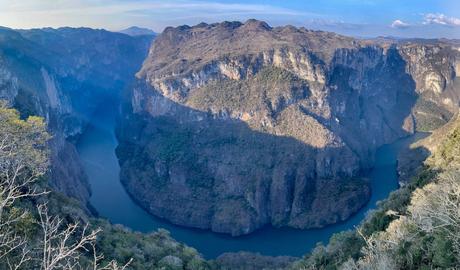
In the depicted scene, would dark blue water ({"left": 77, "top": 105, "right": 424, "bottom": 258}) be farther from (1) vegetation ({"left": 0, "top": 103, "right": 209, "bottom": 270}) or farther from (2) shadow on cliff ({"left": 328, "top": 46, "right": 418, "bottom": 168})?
(1) vegetation ({"left": 0, "top": 103, "right": 209, "bottom": 270})

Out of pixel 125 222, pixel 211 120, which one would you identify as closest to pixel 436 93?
pixel 211 120

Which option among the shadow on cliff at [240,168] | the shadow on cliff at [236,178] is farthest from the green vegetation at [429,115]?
the shadow on cliff at [236,178]

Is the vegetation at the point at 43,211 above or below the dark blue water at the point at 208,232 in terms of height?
above

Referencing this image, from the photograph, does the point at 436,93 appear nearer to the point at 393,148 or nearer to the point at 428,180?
the point at 393,148

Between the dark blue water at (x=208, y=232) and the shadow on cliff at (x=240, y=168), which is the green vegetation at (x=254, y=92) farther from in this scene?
the dark blue water at (x=208, y=232)

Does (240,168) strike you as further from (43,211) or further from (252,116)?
(43,211)

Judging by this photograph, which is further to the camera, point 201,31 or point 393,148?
point 201,31

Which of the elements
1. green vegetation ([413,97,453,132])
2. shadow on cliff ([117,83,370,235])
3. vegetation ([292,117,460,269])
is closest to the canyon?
shadow on cliff ([117,83,370,235])
